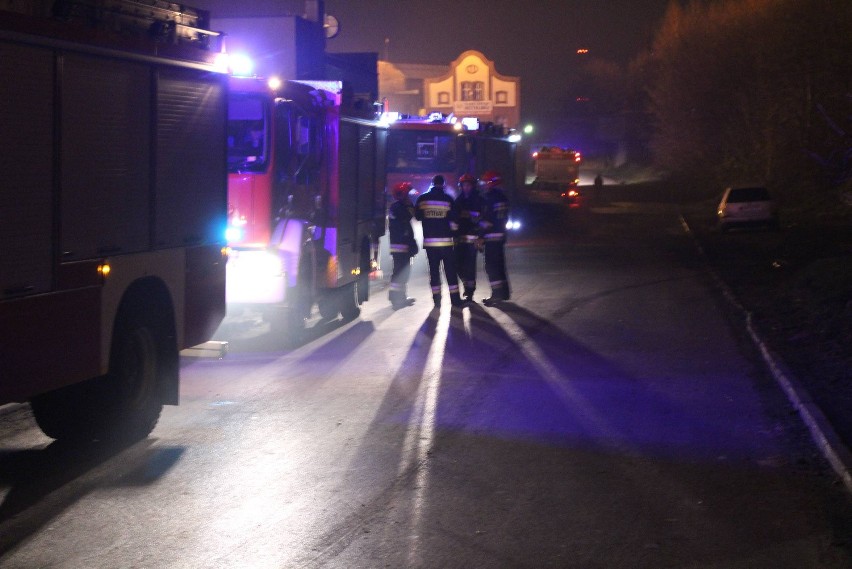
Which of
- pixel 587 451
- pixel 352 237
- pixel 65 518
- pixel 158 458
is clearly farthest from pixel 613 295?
pixel 65 518

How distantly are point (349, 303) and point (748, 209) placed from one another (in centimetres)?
2171

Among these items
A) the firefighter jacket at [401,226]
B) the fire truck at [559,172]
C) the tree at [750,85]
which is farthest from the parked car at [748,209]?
the firefighter jacket at [401,226]

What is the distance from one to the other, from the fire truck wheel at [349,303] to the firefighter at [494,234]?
217 cm

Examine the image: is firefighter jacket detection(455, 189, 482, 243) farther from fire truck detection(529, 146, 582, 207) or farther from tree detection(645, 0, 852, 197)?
fire truck detection(529, 146, 582, 207)

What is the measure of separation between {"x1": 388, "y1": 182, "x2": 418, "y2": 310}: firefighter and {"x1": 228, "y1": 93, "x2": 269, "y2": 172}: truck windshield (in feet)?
12.8

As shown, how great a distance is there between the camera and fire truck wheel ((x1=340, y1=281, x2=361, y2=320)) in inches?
560

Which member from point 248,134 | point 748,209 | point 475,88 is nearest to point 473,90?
point 475,88

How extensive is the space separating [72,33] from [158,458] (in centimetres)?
284

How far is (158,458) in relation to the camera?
736cm

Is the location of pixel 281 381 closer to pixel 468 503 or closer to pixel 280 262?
pixel 280 262

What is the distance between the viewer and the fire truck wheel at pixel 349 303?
14.2 meters

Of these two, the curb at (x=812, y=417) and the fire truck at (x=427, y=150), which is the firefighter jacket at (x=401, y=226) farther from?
the fire truck at (x=427, y=150)

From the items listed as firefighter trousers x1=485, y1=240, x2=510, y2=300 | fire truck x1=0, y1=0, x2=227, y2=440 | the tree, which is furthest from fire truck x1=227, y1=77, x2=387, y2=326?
the tree

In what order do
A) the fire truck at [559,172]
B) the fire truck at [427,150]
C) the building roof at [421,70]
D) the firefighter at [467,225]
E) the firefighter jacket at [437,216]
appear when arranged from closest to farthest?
the firefighter jacket at [437,216] < the firefighter at [467,225] < the fire truck at [427,150] < the fire truck at [559,172] < the building roof at [421,70]
